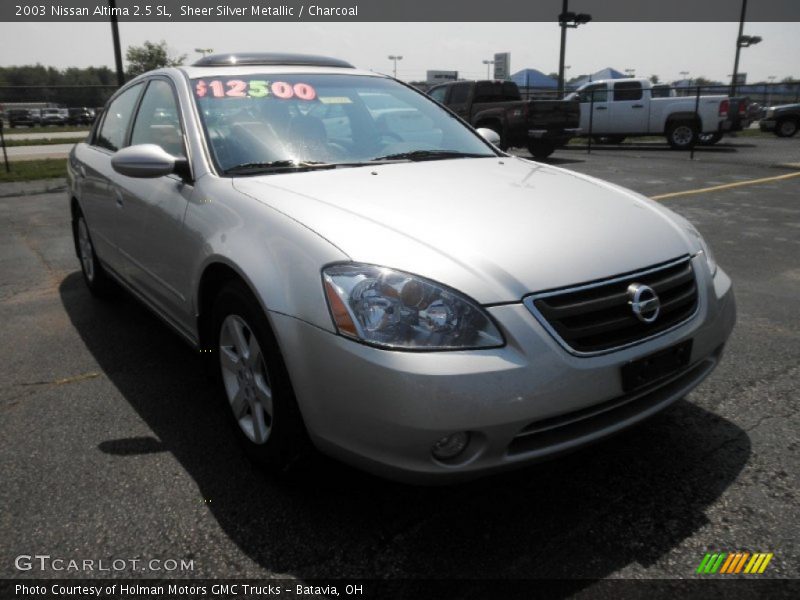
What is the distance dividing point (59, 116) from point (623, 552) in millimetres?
39189

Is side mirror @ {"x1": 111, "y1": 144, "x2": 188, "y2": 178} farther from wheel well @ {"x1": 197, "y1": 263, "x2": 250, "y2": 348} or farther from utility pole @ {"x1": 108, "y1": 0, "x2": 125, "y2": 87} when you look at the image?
utility pole @ {"x1": 108, "y1": 0, "x2": 125, "y2": 87}

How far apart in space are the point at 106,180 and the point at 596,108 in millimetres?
17746

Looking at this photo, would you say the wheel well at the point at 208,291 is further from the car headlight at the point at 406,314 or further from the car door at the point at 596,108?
the car door at the point at 596,108

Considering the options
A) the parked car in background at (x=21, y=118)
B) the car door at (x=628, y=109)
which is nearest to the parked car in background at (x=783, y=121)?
the car door at (x=628, y=109)

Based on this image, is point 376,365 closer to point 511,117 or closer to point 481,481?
point 481,481

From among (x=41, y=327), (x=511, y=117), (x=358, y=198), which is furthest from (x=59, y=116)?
(x=358, y=198)

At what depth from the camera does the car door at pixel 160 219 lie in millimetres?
2938

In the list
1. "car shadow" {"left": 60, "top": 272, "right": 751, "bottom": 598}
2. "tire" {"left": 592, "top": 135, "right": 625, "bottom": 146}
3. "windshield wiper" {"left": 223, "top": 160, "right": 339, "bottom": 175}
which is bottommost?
"car shadow" {"left": 60, "top": 272, "right": 751, "bottom": 598}

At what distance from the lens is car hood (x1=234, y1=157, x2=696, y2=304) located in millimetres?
2047

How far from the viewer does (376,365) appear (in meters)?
1.91

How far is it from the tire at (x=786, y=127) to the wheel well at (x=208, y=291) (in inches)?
970

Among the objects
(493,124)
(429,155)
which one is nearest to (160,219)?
(429,155)

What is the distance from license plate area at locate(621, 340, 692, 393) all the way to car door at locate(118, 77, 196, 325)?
69.8 inches

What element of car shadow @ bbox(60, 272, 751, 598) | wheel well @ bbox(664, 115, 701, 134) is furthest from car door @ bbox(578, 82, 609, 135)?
car shadow @ bbox(60, 272, 751, 598)
